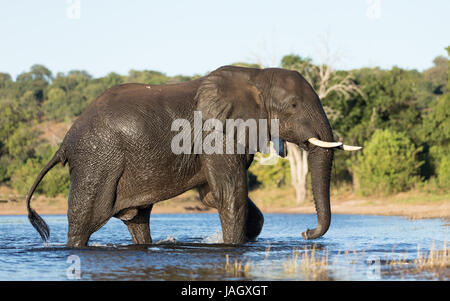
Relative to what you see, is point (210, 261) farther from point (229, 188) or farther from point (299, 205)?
point (299, 205)

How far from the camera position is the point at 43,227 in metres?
13.0

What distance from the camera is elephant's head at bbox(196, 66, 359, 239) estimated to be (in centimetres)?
1216

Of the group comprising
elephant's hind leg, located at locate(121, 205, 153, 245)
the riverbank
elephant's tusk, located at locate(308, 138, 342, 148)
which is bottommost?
the riverbank

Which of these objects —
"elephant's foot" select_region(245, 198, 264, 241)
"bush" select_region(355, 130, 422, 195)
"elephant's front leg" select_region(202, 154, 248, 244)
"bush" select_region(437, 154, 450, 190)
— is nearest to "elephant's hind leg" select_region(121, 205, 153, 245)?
"elephant's front leg" select_region(202, 154, 248, 244)

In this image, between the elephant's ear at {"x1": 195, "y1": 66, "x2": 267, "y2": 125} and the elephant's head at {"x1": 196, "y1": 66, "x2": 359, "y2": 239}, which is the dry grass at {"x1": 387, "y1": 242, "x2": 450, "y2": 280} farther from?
the elephant's ear at {"x1": 195, "y1": 66, "x2": 267, "y2": 125}

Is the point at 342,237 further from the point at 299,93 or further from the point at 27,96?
the point at 27,96

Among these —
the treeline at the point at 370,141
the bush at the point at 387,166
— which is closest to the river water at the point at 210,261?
the treeline at the point at 370,141

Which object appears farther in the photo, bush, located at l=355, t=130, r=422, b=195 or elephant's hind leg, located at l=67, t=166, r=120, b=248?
bush, located at l=355, t=130, r=422, b=195

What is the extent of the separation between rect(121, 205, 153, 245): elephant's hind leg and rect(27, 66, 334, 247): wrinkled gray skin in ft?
2.08

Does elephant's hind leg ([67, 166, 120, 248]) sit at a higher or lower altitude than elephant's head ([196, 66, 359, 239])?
lower

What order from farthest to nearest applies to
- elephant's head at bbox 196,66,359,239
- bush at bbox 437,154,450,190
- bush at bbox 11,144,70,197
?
bush at bbox 11,144,70,197 → bush at bbox 437,154,450,190 → elephant's head at bbox 196,66,359,239

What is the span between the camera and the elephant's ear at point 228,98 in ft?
39.9
